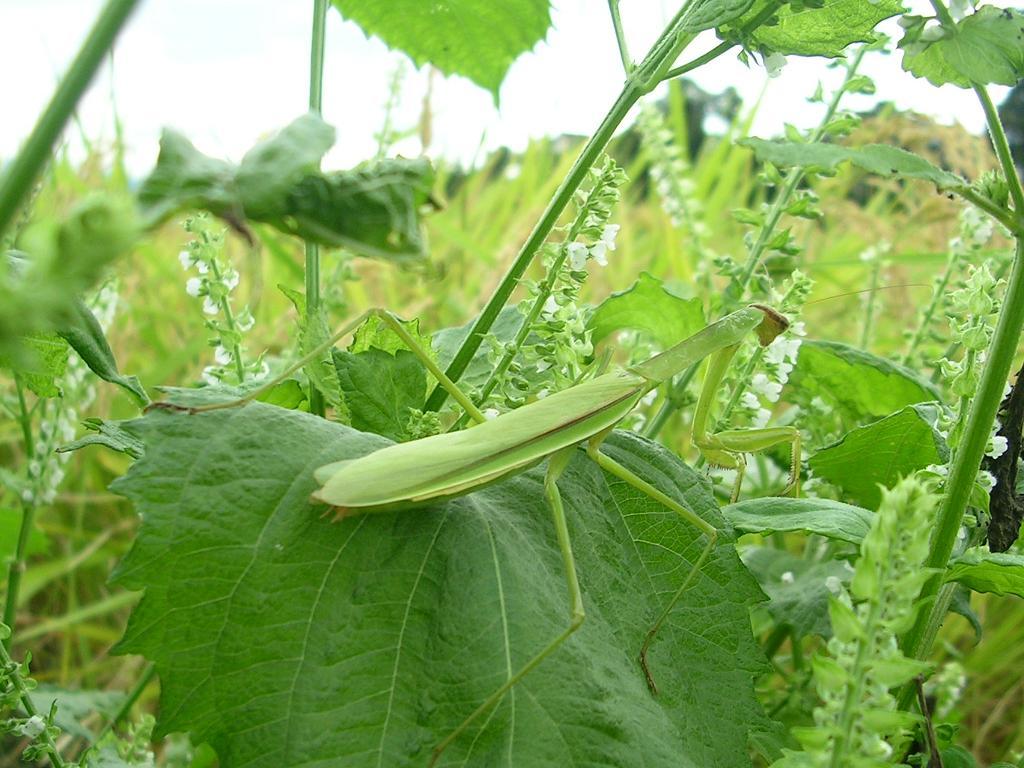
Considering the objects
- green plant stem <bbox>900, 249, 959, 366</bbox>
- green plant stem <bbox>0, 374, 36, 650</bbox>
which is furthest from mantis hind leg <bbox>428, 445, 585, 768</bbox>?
green plant stem <bbox>900, 249, 959, 366</bbox>

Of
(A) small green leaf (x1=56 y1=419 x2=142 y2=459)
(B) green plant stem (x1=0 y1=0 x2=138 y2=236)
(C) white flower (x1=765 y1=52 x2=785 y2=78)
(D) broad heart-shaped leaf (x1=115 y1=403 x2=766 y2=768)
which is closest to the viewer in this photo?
(B) green plant stem (x1=0 y1=0 x2=138 y2=236)

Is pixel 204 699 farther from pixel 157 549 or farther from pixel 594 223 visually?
pixel 594 223

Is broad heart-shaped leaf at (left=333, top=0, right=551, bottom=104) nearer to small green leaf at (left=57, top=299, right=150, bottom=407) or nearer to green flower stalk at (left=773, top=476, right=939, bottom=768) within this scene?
small green leaf at (left=57, top=299, right=150, bottom=407)

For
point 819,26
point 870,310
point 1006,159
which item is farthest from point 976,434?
point 870,310

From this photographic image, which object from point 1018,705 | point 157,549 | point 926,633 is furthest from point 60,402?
point 1018,705

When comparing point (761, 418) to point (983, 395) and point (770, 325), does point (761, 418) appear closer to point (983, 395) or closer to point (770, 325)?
point (770, 325)

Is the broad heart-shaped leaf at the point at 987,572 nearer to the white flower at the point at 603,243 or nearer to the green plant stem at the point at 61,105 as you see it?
the white flower at the point at 603,243
